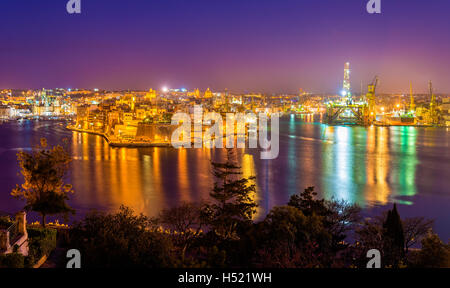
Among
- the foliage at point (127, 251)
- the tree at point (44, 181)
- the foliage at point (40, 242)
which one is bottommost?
the foliage at point (40, 242)

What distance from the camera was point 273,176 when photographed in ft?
22.2

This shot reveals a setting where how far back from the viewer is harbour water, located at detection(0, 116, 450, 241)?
4969mm

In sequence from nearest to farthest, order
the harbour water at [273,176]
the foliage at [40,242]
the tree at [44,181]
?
1. the foliage at [40,242]
2. the tree at [44,181]
3. the harbour water at [273,176]

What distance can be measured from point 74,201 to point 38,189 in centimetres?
246

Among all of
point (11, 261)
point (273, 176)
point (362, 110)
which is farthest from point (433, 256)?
point (362, 110)

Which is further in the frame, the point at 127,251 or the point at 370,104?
the point at 370,104

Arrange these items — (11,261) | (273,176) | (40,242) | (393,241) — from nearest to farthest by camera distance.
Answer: (11,261)
(40,242)
(393,241)
(273,176)

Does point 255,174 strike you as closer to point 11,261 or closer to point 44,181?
point 44,181

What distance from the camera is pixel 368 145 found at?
447 inches

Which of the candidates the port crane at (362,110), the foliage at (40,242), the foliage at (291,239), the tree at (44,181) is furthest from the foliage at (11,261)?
the port crane at (362,110)

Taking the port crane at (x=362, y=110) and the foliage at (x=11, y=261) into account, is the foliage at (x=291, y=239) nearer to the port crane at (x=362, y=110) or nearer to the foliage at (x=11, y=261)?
the foliage at (x=11, y=261)

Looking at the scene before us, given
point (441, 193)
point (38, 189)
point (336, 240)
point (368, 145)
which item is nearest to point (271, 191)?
point (441, 193)

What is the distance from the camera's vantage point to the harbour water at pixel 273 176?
16.3 ft

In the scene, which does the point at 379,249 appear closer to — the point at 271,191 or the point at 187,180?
the point at 271,191
